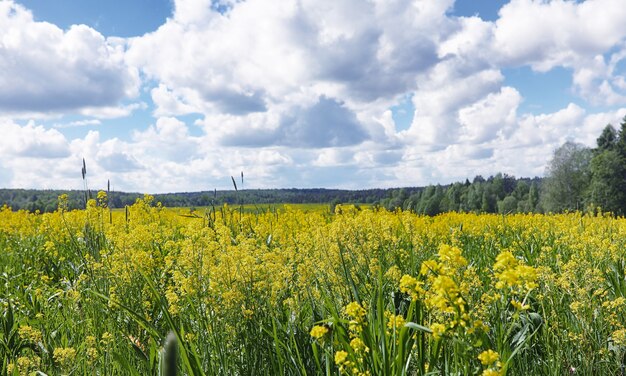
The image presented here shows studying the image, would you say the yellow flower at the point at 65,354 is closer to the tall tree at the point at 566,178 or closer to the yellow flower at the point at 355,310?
the yellow flower at the point at 355,310

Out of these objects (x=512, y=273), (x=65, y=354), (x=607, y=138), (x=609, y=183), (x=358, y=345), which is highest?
(x=607, y=138)

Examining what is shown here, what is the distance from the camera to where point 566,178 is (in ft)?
189

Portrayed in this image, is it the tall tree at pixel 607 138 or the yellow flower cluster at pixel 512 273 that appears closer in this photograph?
the yellow flower cluster at pixel 512 273

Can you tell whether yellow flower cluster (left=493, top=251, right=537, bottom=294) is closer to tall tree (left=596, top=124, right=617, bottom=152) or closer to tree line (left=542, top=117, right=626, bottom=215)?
tree line (left=542, top=117, right=626, bottom=215)

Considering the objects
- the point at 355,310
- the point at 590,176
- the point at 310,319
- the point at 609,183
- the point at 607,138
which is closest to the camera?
the point at 355,310

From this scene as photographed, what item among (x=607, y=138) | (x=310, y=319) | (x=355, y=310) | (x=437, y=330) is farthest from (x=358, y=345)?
(x=607, y=138)

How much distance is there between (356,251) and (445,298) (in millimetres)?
2734

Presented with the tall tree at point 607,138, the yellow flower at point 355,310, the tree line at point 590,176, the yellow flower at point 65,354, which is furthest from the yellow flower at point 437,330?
the tall tree at point 607,138

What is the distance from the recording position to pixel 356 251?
14.5ft

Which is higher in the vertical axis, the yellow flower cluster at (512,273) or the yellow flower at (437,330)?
the yellow flower cluster at (512,273)

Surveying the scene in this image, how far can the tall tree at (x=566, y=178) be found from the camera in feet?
186

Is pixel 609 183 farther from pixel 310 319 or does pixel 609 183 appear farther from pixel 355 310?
pixel 355 310

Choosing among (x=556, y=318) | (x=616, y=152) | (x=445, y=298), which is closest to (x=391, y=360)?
(x=445, y=298)

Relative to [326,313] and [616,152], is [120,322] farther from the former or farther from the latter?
[616,152]
